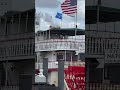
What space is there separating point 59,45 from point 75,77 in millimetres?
596

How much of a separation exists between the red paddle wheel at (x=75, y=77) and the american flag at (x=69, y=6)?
91 cm

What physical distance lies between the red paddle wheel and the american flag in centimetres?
91

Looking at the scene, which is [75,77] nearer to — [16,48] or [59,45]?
[59,45]

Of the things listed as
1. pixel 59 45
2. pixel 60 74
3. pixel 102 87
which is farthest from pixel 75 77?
pixel 59 45

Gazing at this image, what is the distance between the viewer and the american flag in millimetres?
5324

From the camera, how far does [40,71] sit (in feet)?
17.9

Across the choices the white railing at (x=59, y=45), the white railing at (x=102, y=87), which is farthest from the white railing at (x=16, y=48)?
the white railing at (x=102, y=87)

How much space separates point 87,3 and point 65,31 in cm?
59

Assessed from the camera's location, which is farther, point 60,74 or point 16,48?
point 16,48

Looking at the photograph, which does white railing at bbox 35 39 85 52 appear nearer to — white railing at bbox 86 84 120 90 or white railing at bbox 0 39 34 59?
white railing at bbox 0 39 34 59

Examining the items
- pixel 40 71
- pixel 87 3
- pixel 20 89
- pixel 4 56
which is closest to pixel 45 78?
pixel 40 71

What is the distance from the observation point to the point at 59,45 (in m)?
5.40

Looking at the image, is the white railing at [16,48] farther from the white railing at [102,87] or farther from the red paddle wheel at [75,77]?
the white railing at [102,87]

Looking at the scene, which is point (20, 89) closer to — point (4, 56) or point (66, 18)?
point (4, 56)
